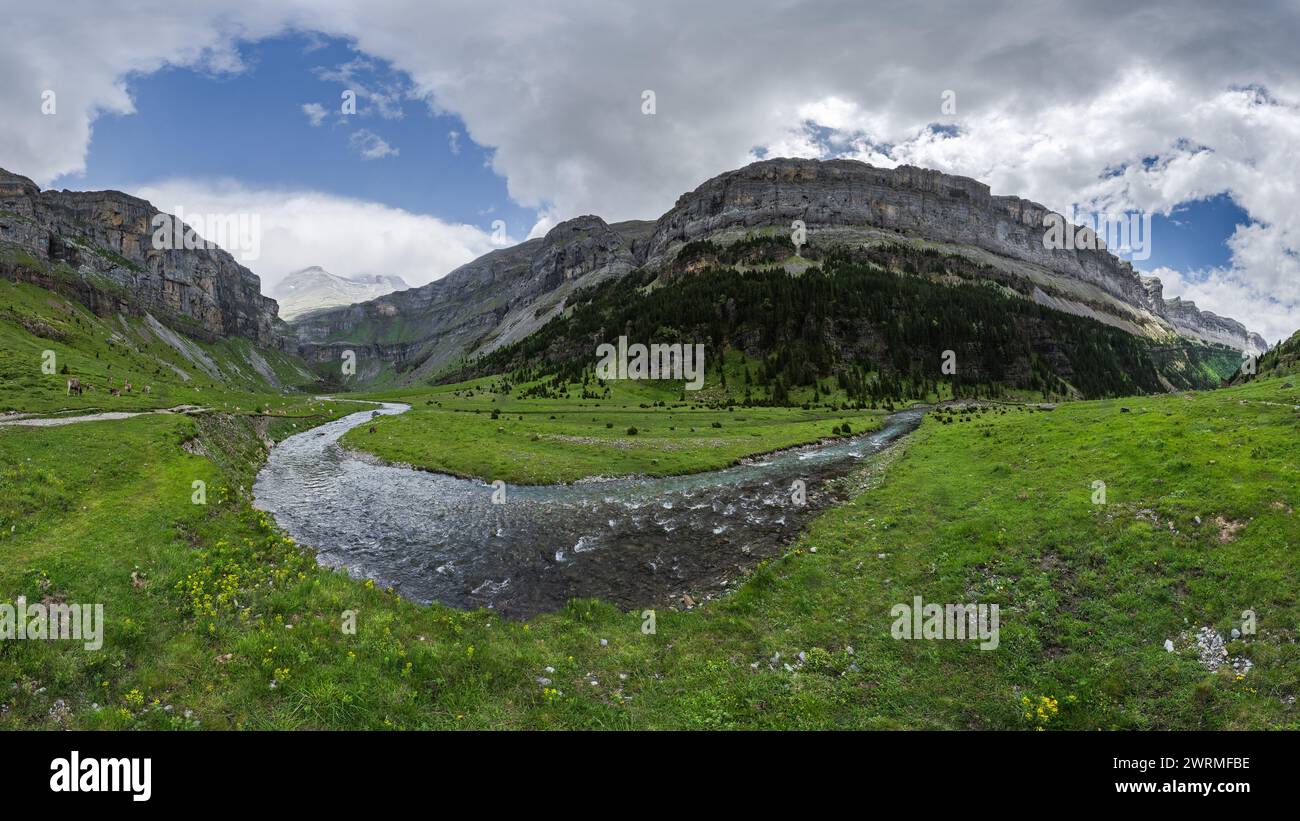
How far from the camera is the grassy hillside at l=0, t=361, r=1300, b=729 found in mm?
12000

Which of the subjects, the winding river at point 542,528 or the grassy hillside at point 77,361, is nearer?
the winding river at point 542,528

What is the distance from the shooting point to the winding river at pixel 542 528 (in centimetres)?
2175

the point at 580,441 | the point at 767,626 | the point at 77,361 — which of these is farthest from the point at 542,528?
the point at 77,361

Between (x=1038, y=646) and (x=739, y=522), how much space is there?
55.5 feet

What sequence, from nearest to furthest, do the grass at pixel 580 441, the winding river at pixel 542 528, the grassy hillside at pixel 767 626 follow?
1. the grassy hillside at pixel 767 626
2. the winding river at pixel 542 528
3. the grass at pixel 580 441

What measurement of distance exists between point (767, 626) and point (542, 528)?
52.6 feet

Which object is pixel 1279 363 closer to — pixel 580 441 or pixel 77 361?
pixel 580 441

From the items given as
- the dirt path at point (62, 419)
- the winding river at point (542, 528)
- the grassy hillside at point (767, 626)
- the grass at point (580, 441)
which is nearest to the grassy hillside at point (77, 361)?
the dirt path at point (62, 419)

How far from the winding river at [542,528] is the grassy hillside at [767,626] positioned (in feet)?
7.48

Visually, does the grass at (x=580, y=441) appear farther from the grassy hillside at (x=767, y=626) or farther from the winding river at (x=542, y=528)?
the grassy hillside at (x=767, y=626)

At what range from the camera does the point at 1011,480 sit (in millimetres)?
29281

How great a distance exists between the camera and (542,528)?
29375 mm
